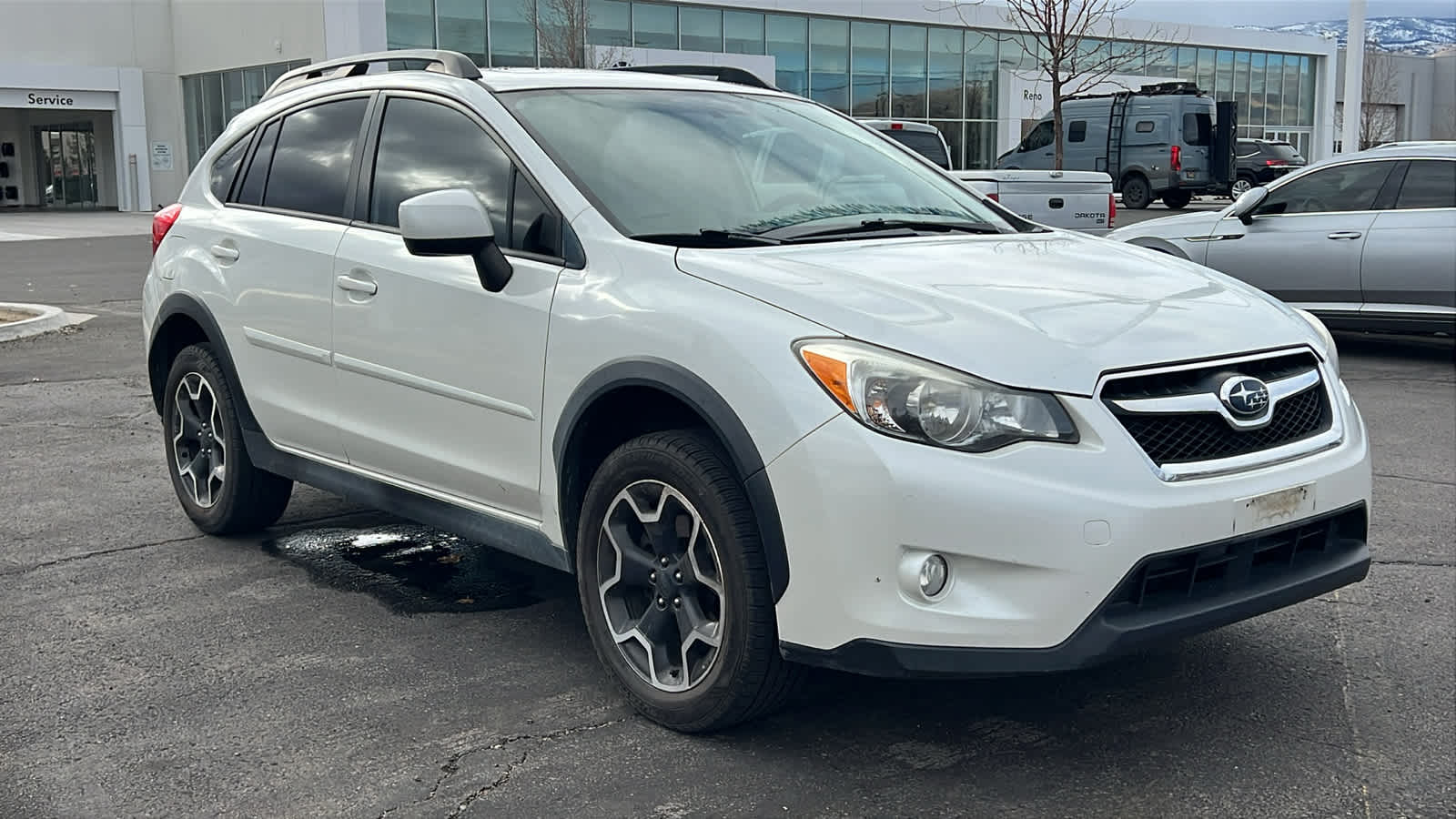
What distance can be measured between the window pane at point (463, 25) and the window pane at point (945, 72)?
14.8 meters

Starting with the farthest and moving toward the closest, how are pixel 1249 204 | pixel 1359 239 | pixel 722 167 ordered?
1. pixel 1249 204
2. pixel 1359 239
3. pixel 722 167

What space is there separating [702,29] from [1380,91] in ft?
138

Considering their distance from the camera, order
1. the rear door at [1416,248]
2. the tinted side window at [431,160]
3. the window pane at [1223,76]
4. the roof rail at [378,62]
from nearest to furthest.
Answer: the tinted side window at [431,160]
the roof rail at [378,62]
the rear door at [1416,248]
the window pane at [1223,76]

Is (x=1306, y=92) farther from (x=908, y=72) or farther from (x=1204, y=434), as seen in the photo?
(x=1204, y=434)

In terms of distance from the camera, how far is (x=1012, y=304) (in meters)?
3.49

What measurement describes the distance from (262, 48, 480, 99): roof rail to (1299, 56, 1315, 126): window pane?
5684 cm

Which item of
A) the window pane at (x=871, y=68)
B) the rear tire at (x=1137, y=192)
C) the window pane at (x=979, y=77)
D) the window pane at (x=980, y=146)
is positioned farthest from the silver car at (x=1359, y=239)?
the window pane at (x=980, y=146)

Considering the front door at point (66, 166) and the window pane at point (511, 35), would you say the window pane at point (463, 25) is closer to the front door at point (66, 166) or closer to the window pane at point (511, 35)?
the window pane at point (511, 35)

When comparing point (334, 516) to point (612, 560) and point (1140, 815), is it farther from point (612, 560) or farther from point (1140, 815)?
point (1140, 815)

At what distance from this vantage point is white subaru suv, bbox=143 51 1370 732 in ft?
10.5

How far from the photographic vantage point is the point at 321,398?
493cm

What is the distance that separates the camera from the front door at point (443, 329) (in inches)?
161

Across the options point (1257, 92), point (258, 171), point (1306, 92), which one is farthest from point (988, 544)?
point (1306, 92)

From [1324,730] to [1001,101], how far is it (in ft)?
143
